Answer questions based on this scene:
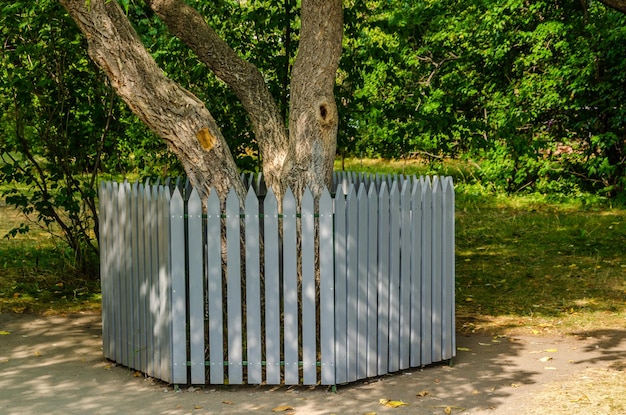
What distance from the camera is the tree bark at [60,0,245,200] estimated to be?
22.0ft

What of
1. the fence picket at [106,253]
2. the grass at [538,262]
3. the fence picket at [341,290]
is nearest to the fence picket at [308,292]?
the fence picket at [341,290]

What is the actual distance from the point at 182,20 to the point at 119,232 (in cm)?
210

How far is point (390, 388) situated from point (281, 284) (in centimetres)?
116

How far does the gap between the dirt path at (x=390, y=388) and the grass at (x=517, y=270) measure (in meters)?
1.00

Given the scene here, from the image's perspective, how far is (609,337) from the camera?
25.9ft


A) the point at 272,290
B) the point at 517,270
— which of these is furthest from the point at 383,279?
the point at 517,270

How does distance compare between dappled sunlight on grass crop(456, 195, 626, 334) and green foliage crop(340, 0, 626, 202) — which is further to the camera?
green foliage crop(340, 0, 626, 202)

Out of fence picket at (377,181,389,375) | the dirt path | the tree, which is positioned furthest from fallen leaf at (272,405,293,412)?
the tree

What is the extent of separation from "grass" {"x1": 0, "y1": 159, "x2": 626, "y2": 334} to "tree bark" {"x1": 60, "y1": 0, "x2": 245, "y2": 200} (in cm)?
306

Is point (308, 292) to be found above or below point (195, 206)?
below

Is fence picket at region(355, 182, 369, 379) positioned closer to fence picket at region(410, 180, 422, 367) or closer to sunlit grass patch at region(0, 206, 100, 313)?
fence picket at region(410, 180, 422, 367)

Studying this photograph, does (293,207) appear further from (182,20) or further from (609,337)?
(609,337)

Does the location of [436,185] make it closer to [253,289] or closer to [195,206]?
[253,289]

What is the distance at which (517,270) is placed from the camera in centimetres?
1128
